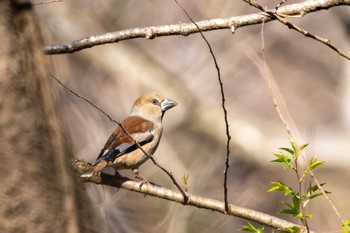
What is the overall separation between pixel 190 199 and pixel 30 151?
2.79 meters

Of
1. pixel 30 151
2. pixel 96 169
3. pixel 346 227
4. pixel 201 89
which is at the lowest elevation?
pixel 346 227

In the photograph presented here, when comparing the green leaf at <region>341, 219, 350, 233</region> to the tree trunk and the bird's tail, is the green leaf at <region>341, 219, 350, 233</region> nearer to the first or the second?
the tree trunk

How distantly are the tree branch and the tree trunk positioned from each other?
254 centimetres

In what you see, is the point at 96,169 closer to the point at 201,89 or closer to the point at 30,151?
the point at 30,151

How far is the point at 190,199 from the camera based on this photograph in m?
5.32

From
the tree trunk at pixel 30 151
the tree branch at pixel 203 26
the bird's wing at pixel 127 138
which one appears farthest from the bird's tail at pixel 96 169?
the tree trunk at pixel 30 151

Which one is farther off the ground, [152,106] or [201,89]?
[201,89]

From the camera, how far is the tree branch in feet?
17.5

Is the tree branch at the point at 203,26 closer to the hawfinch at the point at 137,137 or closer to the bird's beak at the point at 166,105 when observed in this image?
the hawfinch at the point at 137,137

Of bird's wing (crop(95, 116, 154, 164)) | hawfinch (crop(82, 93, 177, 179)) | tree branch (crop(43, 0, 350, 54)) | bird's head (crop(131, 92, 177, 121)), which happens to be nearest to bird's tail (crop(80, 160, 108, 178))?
hawfinch (crop(82, 93, 177, 179))

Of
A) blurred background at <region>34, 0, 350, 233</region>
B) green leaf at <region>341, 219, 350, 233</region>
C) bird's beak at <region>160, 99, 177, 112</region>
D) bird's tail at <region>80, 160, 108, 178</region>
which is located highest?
blurred background at <region>34, 0, 350, 233</region>

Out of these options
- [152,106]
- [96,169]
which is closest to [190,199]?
[96,169]

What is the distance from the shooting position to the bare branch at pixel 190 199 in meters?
5.07

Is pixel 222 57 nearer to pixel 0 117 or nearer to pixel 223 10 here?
pixel 223 10
